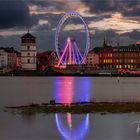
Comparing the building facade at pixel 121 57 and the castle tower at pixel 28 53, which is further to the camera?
the building facade at pixel 121 57

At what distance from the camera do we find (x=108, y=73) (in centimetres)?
15750

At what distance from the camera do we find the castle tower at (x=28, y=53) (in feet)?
502

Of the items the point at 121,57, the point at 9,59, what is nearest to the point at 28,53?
the point at 9,59

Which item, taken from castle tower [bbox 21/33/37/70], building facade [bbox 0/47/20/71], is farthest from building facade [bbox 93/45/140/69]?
building facade [bbox 0/47/20/71]

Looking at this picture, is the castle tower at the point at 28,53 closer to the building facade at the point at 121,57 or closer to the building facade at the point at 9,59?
the building facade at the point at 9,59

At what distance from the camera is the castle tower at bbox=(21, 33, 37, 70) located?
502 ft

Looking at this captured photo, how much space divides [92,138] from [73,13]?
264ft

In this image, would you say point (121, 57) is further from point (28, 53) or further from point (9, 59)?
point (9, 59)

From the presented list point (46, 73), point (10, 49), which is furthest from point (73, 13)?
point (10, 49)

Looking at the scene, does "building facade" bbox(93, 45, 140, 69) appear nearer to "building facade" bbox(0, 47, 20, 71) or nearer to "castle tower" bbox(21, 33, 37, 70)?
"castle tower" bbox(21, 33, 37, 70)

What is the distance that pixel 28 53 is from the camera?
15362 centimetres

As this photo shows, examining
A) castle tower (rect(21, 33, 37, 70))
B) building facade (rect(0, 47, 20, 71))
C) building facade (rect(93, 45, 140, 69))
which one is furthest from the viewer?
building facade (rect(0, 47, 20, 71))

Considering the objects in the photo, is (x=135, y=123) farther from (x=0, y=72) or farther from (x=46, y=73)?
(x=0, y=72)

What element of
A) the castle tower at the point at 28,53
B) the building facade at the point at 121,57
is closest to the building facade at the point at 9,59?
the castle tower at the point at 28,53
